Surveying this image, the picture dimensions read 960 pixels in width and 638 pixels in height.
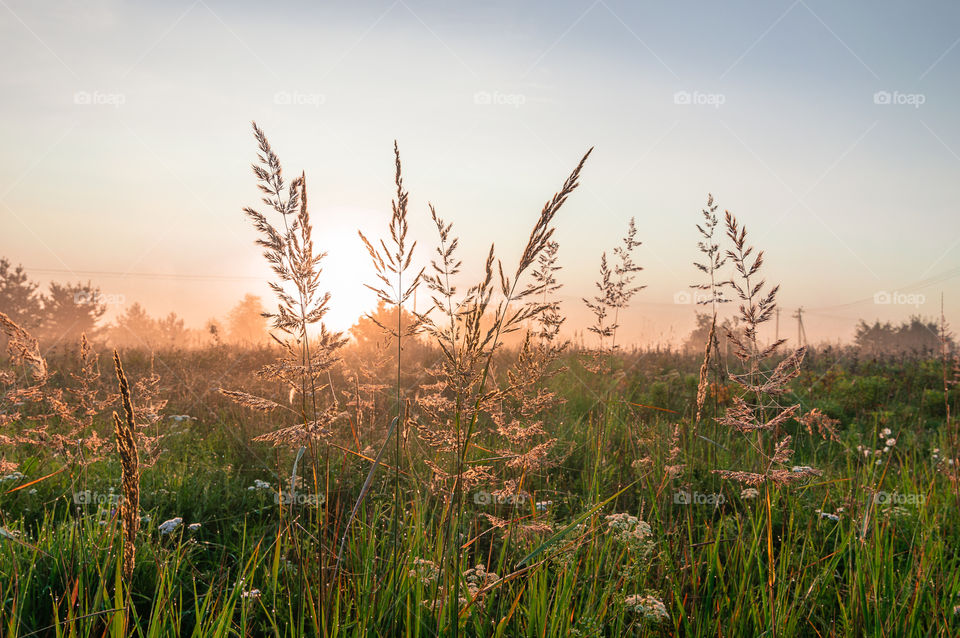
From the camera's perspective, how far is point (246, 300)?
63.3 meters

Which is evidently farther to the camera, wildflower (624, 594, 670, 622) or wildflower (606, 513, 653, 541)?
wildflower (606, 513, 653, 541)

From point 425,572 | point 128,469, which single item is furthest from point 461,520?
point 128,469

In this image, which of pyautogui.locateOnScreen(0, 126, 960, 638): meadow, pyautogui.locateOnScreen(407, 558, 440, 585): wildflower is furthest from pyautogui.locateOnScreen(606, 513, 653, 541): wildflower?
pyautogui.locateOnScreen(407, 558, 440, 585): wildflower

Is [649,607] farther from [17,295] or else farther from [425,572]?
[17,295]

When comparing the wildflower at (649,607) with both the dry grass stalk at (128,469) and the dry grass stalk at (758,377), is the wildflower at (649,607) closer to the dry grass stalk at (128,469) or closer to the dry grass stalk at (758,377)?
the dry grass stalk at (758,377)

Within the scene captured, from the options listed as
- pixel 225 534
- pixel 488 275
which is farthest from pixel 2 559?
pixel 488 275

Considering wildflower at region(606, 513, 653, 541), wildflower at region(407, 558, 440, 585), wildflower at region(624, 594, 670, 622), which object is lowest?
wildflower at region(624, 594, 670, 622)

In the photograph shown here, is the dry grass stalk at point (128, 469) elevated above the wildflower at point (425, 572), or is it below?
above

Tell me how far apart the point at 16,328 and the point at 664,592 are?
120 inches

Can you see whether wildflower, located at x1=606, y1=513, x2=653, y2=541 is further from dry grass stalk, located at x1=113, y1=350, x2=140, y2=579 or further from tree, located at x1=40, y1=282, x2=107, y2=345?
tree, located at x1=40, y1=282, x2=107, y2=345

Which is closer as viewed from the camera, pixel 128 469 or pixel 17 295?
pixel 128 469

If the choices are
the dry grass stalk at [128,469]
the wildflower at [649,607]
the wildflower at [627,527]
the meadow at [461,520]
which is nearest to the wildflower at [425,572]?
the meadow at [461,520]

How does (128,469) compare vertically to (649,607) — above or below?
above

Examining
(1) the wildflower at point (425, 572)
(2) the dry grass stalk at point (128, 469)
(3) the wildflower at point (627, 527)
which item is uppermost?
(2) the dry grass stalk at point (128, 469)
